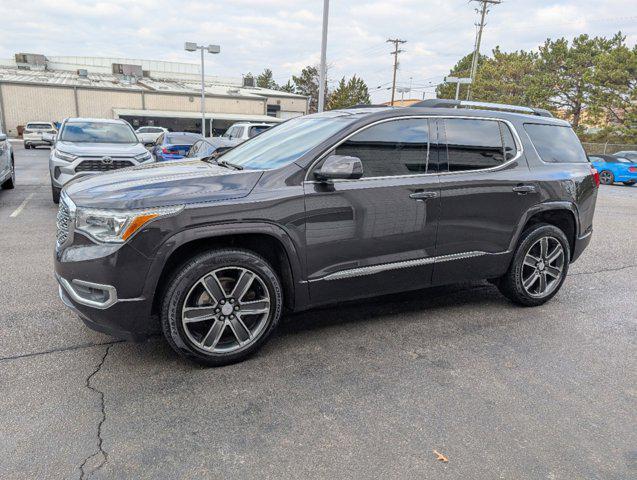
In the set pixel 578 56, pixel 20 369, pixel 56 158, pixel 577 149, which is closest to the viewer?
pixel 20 369

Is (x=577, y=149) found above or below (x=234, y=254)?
above

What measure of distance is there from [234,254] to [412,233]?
1.44m

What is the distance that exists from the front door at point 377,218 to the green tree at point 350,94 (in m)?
67.4

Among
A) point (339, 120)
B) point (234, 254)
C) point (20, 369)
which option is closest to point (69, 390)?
point (20, 369)

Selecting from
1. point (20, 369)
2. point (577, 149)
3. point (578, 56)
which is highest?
point (578, 56)

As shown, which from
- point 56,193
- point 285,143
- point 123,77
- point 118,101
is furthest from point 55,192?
point 123,77

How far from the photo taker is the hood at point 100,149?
8562mm

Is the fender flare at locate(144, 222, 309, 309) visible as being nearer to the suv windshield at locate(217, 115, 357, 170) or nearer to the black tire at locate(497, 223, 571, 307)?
the suv windshield at locate(217, 115, 357, 170)

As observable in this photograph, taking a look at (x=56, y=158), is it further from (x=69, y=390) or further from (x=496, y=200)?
(x=496, y=200)

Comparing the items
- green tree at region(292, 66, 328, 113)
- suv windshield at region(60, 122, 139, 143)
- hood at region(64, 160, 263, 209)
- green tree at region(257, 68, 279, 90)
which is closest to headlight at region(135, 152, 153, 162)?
suv windshield at region(60, 122, 139, 143)

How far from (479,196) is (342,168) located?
143 centimetres

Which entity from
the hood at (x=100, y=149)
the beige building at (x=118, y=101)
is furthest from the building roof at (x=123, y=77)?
the hood at (x=100, y=149)

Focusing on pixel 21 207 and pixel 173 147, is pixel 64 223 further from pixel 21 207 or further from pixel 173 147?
pixel 173 147

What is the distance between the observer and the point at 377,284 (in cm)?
377
